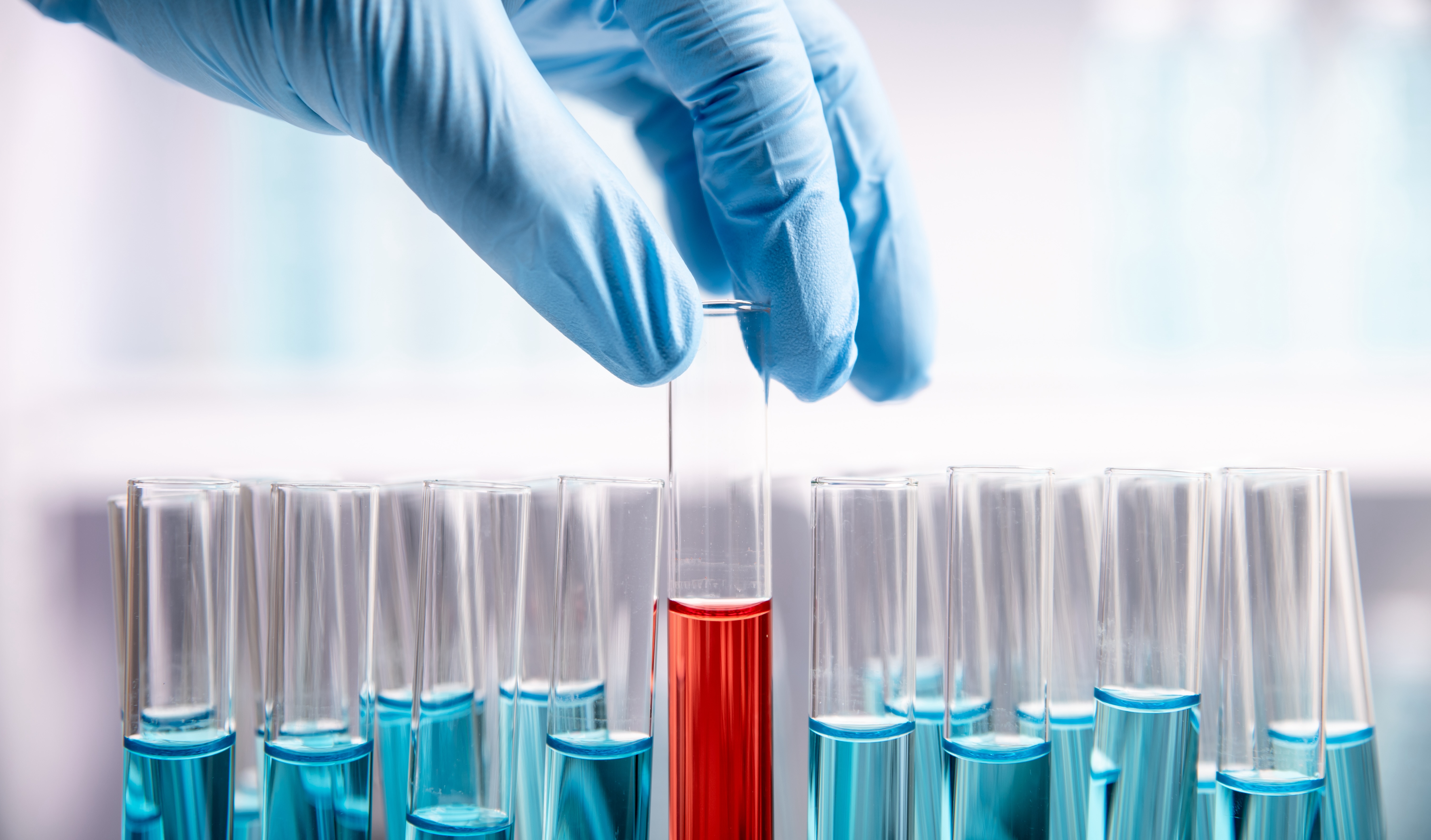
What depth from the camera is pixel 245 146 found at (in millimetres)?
1451

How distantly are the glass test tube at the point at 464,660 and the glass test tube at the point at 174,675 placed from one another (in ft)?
0.48

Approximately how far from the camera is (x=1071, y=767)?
2.00 ft

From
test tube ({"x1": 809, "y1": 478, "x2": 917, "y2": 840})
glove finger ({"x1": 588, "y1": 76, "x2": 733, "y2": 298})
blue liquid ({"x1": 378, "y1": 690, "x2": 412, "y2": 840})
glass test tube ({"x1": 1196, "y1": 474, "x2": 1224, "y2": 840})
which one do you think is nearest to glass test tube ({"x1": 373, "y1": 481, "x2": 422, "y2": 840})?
blue liquid ({"x1": 378, "y1": 690, "x2": 412, "y2": 840})

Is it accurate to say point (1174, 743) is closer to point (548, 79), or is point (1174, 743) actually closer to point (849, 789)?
point (849, 789)

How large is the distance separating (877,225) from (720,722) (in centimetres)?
64

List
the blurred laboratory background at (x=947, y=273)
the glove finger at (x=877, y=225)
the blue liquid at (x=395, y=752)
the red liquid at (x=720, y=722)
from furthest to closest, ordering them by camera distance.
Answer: the blurred laboratory background at (x=947, y=273) → the glove finger at (x=877, y=225) → the blue liquid at (x=395, y=752) → the red liquid at (x=720, y=722)

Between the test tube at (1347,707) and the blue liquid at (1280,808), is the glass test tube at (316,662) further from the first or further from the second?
the test tube at (1347,707)

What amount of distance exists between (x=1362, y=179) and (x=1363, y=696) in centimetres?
123

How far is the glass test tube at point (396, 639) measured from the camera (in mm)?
632

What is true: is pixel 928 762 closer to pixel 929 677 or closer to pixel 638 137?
pixel 929 677

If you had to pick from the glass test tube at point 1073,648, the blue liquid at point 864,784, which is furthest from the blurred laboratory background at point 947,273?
the blue liquid at point 864,784

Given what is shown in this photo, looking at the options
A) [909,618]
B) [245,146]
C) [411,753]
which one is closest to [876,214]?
[909,618]

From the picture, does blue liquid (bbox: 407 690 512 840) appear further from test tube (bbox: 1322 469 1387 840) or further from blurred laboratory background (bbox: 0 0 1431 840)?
blurred laboratory background (bbox: 0 0 1431 840)

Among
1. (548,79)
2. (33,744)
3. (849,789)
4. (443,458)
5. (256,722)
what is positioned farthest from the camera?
(443,458)
